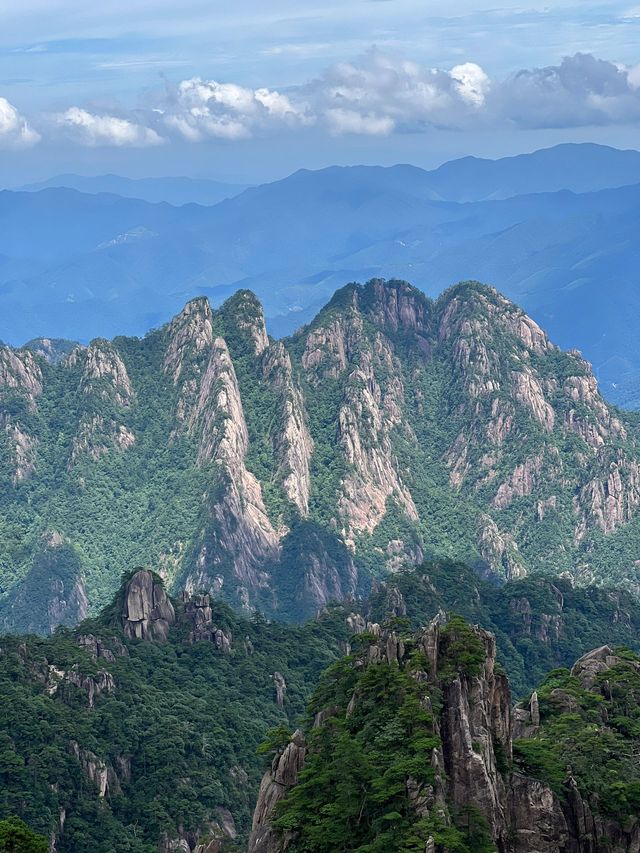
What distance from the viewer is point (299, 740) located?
231ft

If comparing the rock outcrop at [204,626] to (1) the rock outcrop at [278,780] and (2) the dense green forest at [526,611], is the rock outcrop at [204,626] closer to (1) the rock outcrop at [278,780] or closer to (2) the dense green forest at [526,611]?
(2) the dense green forest at [526,611]

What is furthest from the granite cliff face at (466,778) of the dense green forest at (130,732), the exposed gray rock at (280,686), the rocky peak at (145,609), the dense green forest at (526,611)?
the dense green forest at (526,611)

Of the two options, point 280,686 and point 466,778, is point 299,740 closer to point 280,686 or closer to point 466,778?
point 466,778

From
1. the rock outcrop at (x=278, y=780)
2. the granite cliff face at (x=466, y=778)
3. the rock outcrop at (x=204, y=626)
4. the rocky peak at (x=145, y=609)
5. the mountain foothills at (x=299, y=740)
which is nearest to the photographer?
the granite cliff face at (x=466, y=778)

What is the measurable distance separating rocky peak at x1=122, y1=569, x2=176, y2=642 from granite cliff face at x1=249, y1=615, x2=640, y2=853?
48137 mm

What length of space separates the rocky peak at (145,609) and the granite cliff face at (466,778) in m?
48.1

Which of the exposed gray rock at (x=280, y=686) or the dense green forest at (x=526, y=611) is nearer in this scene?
the exposed gray rock at (x=280, y=686)

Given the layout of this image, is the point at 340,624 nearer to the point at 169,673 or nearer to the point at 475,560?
the point at 169,673

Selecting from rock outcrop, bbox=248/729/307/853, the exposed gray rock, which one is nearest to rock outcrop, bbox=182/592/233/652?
the exposed gray rock

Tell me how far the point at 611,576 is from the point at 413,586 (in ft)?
184

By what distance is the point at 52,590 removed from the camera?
181 meters

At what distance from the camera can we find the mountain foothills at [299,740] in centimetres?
6412

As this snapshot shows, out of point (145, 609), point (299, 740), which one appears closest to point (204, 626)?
point (145, 609)

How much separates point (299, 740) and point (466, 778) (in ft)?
29.0
